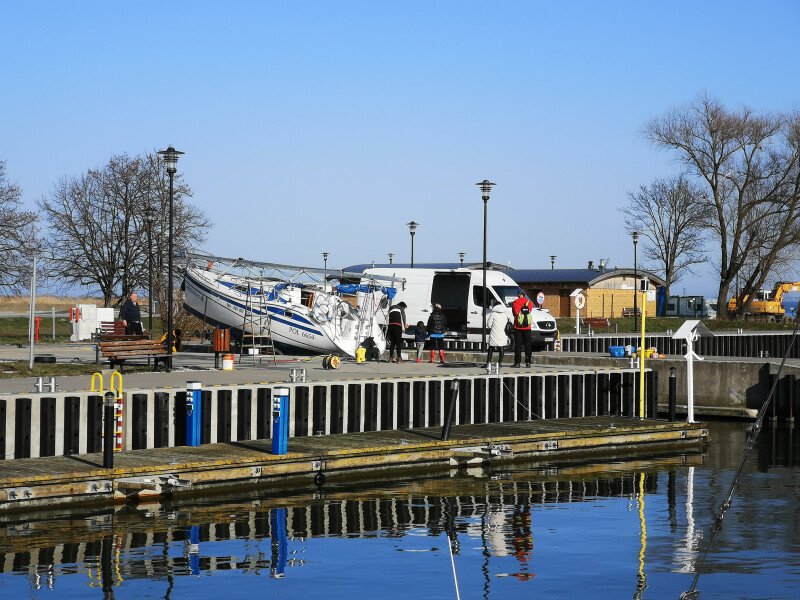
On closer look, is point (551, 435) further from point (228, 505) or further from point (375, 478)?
point (228, 505)

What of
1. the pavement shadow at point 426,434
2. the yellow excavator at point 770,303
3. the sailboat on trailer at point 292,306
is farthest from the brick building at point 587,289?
the pavement shadow at point 426,434

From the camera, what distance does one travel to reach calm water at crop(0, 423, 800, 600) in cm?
1623

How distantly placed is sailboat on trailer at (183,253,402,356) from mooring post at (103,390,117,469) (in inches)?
708

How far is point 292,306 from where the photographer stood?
131 ft

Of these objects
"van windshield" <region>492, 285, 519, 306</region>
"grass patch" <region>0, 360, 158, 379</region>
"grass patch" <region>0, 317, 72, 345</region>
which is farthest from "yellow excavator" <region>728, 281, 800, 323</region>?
"grass patch" <region>0, 360, 158, 379</region>

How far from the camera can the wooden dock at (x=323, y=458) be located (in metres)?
20.6

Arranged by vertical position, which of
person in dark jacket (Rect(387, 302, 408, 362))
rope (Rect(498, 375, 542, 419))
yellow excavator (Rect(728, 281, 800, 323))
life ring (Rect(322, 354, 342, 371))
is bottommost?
rope (Rect(498, 375, 542, 419))

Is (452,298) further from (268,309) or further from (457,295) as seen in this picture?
(268,309)

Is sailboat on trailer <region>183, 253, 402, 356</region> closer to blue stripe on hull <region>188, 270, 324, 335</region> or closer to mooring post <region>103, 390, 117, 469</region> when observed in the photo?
blue stripe on hull <region>188, 270, 324, 335</region>

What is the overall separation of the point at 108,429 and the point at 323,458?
15.0 feet

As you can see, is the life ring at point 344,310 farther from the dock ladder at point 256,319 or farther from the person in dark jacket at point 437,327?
the person in dark jacket at point 437,327

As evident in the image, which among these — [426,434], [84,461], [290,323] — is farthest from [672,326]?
[84,461]

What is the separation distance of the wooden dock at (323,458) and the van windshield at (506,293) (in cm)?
1347

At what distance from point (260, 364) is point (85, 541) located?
58.8 feet
